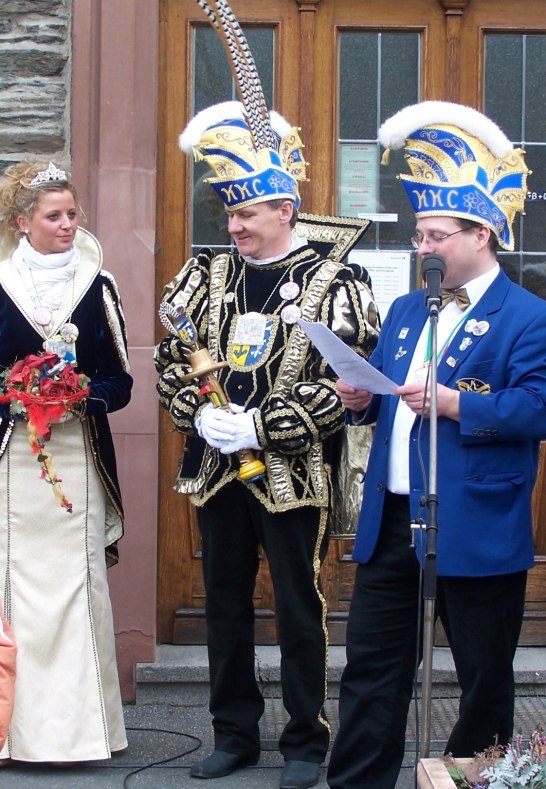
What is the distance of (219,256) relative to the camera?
195 inches

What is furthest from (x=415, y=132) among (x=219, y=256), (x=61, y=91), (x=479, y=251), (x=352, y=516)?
(x=61, y=91)

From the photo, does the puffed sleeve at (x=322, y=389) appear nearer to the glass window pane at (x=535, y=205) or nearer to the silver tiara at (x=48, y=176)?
the silver tiara at (x=48, y=176)

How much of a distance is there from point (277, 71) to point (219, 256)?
4.94 ft

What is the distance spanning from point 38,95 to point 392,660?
298 cm

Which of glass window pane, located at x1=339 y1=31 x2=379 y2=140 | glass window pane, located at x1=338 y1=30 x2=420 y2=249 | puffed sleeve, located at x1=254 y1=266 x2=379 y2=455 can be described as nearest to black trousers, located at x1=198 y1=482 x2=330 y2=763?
puffed sleeve, located at x1=254 y1=266 x2=379 y2=455

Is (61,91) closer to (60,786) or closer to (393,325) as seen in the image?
(393,325)

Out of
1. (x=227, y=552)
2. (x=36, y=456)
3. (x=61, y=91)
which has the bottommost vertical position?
(x=227, y=552)

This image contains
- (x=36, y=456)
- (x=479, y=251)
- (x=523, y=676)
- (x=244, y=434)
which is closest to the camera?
(x=479, y=251)

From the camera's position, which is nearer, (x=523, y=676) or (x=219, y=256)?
(x=219, y=256)

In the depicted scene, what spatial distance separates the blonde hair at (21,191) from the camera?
195 inches

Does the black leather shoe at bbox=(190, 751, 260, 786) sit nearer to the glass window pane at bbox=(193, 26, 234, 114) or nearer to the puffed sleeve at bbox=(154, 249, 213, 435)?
the puffed sleeve at bbox=(154, 249, 213, 435)

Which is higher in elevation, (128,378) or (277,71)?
(277,71)

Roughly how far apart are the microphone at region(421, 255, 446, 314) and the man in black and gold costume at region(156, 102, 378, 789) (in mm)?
974

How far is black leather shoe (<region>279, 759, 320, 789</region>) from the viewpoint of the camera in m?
4.67
